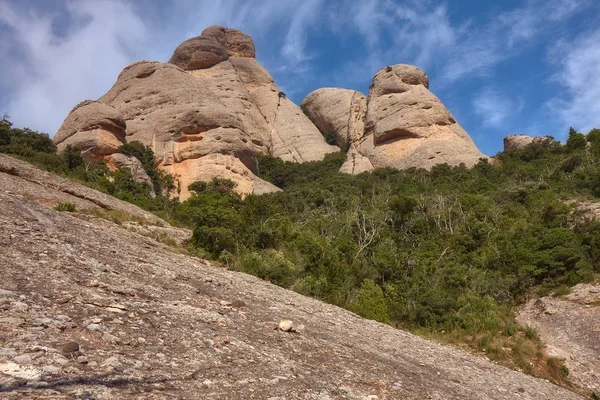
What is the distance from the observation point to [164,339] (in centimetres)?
493

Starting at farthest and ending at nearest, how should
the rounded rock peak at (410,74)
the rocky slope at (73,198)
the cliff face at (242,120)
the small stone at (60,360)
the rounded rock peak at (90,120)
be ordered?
1. the rounded rock peak at (410,74)
2. the cliff face at (242,120)
3. the rounded rock peak at (90,120)
4. the rocky slope at (73,198)
5. the small stone at (60,360)

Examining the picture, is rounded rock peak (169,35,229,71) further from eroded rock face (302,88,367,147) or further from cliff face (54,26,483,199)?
eroded rock face (302,88,367,147)

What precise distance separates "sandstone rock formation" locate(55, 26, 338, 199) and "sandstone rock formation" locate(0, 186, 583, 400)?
33.4m

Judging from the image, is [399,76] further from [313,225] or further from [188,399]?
[188,399]

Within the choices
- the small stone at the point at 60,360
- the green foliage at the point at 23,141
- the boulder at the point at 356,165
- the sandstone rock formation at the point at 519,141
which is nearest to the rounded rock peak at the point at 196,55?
the boulder at the point at 356,165

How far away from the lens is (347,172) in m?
57.0


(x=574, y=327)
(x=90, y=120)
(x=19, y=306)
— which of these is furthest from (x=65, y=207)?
(x=90, y=120)

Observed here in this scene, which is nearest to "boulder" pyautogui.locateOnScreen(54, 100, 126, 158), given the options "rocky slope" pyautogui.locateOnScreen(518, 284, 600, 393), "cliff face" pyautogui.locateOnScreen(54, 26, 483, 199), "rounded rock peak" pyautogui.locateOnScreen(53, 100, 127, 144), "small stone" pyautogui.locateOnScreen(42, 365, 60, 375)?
"rounded rock peak" pyautogui.locateOnScreen(53, 100, 127, 144)

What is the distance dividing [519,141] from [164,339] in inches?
2311

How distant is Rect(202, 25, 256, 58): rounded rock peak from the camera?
7412 cm

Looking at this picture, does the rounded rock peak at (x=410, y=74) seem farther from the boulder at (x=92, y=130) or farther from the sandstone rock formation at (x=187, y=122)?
the boulder at (x=92, y=130)

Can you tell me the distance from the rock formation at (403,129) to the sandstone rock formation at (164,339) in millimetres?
44931

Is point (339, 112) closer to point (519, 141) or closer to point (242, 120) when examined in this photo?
point (242, 120)

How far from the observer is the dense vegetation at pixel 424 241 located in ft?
49.9
